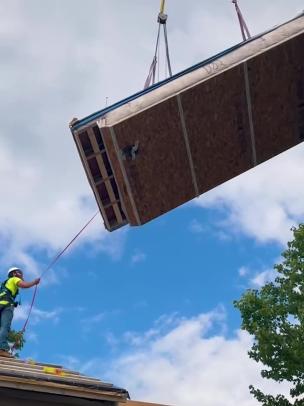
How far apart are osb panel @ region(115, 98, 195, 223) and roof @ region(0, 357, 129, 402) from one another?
3.77m

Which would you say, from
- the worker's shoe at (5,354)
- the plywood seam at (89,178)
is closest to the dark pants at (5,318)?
the worker's shoe at (5,354)

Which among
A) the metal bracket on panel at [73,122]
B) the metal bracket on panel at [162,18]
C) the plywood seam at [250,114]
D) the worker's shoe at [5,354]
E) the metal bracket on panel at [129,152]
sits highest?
the metal bracket on panel at [162,18]

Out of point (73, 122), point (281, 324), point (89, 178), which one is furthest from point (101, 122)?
point (281, 324)

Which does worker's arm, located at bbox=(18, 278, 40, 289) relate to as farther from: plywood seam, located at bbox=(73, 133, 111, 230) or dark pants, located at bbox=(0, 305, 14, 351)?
plywood seam, located at bbox=(73, 133, 111, 230)

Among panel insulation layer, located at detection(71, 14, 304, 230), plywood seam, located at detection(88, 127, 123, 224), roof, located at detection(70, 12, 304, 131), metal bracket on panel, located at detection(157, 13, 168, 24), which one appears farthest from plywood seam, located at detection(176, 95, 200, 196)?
metal bracket on panel, located at detection(157, 13, 168, 24)

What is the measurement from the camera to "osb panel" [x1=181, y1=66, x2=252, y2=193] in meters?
8.80

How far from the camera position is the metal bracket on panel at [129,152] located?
892cm

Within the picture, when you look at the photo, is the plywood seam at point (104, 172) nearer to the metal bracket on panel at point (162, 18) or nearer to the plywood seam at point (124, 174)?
the plywood seam at point (124, 174)

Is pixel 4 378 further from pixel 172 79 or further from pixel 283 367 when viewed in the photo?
pixel 283 367

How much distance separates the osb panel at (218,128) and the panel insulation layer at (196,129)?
2 cm

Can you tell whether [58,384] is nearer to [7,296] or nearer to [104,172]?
[7,296]

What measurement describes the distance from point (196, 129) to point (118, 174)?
1.52 meters

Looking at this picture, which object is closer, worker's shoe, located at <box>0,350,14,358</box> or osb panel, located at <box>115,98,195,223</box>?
worker's shoe, located at <box>0,350,14,358</box>

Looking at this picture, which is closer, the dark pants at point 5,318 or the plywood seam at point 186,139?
the plywood seam at point 186,139
